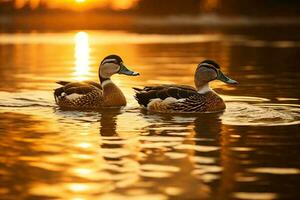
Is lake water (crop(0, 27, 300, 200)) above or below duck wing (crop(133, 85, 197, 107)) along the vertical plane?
below

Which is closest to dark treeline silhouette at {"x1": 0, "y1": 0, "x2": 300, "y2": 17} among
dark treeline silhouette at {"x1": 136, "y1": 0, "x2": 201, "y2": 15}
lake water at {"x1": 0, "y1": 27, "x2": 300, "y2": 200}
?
dark treeline silhouette at {"x1": 136, "y1": 0, "x2": 201, "y2": 15}

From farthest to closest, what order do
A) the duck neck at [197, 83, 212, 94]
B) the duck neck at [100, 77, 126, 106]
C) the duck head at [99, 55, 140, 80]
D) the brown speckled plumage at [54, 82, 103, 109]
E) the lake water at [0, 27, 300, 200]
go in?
the duck head at [99, 55, 140, 80], the duck neck at [100, 77, 126, 106], the brown speckled plumage at [54, 82, 103, 109], the duck neck at [197, 83, 212, 94], the lake water at [0, 27, 300, 200]

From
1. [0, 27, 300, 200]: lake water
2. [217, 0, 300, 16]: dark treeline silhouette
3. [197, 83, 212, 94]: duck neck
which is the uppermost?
[217, 0, 300, 16]: dark treeline silhouette

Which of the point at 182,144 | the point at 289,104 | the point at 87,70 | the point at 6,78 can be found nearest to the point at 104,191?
the point at 182,144

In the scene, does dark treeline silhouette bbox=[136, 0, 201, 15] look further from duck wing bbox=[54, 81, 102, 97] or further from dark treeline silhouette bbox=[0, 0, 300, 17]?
duck wing bbox=[54, 81, 102, 97]

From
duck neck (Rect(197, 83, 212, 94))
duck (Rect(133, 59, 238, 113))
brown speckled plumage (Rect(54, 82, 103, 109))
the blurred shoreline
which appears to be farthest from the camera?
the blurred shoreline

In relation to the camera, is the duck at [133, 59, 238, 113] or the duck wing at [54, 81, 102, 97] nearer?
the duck at [133, 59, 238, 113]

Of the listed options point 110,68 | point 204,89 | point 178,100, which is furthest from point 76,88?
point 204,89

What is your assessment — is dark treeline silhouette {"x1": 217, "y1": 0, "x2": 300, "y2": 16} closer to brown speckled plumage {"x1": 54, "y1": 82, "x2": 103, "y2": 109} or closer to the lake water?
the lake water

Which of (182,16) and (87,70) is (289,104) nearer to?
(87,70)

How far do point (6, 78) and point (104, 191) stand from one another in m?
17.6

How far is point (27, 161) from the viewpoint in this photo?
1365 centimetres

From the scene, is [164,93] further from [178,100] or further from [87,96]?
[87,96]

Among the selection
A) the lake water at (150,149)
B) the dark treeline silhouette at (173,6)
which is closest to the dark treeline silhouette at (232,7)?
the dark treeline silhouette at (173,6)
